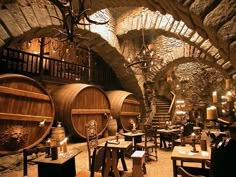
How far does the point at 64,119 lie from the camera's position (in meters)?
4.46

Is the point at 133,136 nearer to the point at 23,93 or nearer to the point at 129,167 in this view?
the point at 129,167

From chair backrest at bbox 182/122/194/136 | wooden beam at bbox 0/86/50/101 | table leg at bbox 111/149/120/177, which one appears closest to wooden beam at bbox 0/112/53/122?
wooden beam at bbox 0/86/50/101

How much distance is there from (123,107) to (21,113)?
3688 millimetres

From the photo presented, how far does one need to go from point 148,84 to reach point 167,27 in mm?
3421

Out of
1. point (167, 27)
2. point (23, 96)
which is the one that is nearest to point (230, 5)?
point (23, 96)

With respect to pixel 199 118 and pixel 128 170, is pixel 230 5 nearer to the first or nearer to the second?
pixel 128 170

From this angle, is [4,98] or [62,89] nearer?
[4,98]

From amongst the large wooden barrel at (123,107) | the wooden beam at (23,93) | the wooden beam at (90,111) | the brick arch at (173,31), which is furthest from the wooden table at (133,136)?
the brick arch at (173,31)

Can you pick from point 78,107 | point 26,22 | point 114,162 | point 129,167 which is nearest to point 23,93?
point 26,22

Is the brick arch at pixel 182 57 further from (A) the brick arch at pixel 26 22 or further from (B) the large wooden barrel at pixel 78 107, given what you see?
(A) the brick arch at pixel 26 22

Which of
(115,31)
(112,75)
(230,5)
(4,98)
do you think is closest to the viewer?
(230,5)

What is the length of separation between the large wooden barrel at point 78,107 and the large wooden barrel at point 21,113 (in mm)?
487

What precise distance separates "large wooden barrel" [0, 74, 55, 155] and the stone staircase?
5278 mm

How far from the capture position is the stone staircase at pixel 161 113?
27.7ft
